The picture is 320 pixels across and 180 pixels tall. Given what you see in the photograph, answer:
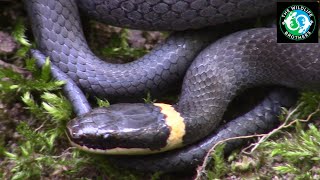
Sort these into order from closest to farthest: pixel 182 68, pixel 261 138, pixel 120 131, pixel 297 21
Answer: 1. pixel 120 131
2. pixel 261 138
3. pixel 297 21
4. pixel 182 68

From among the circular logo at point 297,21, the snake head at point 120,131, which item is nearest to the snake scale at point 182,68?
the snake head at point 120,131

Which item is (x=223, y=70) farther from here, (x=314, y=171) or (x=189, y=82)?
(x=314, y=171)

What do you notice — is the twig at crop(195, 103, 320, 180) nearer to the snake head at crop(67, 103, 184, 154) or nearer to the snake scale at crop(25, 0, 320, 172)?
the snake scale at crop(25, 0, 320, 172)

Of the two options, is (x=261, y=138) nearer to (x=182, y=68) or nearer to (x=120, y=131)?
(x=182, y=68)

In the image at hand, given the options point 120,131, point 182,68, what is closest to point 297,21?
point 182,68

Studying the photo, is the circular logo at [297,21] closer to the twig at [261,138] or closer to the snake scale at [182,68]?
the snake scale at [182,68]

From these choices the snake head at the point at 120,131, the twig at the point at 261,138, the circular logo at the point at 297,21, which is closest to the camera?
the snake head at the point at 120,131

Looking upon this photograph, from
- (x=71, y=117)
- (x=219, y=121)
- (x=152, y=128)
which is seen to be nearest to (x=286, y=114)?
(x=219, y=121)

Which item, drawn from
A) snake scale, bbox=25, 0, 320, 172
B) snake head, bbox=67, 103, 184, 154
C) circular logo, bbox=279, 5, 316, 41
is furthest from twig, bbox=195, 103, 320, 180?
circular logo, bbox=279, 5, 316, 41
